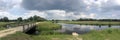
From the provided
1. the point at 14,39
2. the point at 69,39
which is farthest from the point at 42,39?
the point at 14,39

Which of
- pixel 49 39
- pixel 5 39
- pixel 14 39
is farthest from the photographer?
pixel 49 39

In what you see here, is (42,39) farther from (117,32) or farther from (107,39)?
(117,32)

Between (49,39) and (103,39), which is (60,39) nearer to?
(49,39)

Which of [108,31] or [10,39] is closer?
[10,39]

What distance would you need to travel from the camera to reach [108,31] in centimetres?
4897

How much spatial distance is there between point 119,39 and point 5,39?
19.1m

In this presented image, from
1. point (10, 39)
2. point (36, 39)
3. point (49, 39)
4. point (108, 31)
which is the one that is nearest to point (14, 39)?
point (10, 39)

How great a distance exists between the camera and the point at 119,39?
3878 cm

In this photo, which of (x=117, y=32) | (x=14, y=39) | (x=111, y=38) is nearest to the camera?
(x=14, y=39)

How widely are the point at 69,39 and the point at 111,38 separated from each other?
705 cm

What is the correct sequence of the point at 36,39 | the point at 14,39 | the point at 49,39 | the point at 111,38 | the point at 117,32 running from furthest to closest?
1. the point at 117,32
2. the point at 111,38
3. the point at 49,39
4. the point at 36,39
5. the point at 14,39

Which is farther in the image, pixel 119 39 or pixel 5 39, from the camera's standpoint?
pixel 119 39

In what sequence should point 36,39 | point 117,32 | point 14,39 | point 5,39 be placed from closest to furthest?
point 5,39
point 14,39
point 36,39
point 117,32

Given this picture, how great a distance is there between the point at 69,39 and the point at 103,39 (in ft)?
17.1
